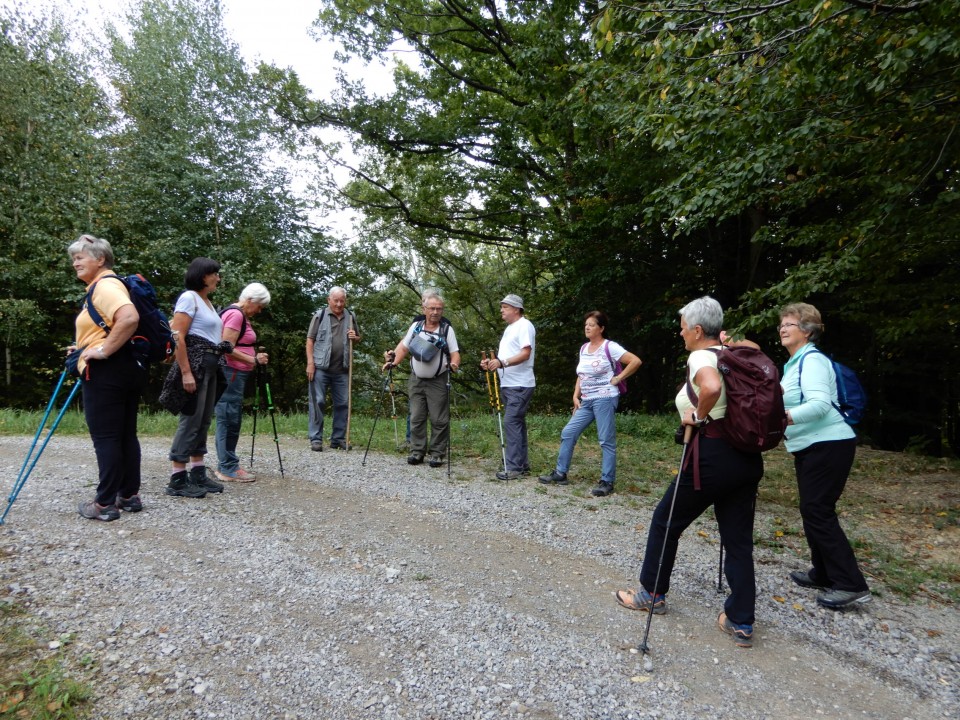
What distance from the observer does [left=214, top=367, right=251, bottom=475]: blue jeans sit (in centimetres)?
577

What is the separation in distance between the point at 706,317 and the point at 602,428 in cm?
296

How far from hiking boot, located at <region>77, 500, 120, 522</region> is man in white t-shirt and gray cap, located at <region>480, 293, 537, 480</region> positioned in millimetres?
3683

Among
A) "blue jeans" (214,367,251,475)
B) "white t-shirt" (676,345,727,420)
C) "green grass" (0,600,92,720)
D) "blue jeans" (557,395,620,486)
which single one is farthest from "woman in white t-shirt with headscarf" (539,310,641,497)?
"green grass" (0,600,92,720)

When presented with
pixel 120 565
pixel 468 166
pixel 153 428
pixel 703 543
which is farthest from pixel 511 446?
pixel 468 166

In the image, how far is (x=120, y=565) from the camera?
364cm

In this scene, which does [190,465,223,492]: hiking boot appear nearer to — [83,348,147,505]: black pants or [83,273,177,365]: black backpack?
[83,348,147,505]: black pants

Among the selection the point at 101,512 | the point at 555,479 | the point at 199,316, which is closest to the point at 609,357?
the point at 555,479

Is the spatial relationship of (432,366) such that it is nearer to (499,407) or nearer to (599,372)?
(499,407)

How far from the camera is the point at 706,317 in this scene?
10.4 feet

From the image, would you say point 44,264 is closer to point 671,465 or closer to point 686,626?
point 671,465

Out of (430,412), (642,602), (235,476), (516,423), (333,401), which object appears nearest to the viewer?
(642,602)

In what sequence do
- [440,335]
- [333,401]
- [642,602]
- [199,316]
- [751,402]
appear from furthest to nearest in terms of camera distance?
1. [333,401]
2. [440,335]
3. [199,316]
4. [642,602]
5. [751,402]

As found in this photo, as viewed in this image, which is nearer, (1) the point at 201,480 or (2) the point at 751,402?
(2) the point at 751,402

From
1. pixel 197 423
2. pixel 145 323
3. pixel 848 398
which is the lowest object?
pixel 197 423
